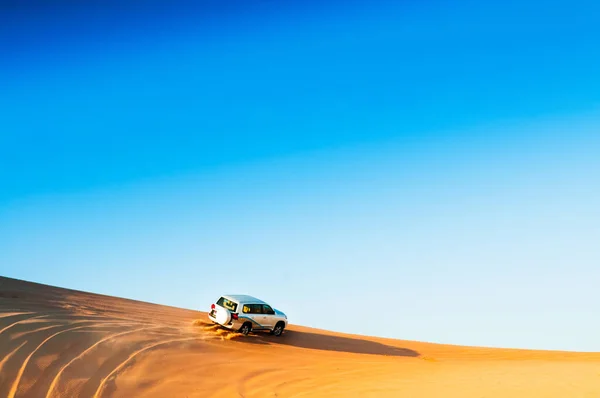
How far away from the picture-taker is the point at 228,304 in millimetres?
21984

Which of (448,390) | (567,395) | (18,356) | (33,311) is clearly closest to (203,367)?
(18,356)

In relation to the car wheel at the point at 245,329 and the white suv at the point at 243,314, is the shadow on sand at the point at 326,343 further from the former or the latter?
the white suv at the point at 243,314

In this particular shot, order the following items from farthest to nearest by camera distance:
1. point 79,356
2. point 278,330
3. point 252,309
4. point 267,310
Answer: point 278,330 < point 267,310 < point 252,309 < point 79,356

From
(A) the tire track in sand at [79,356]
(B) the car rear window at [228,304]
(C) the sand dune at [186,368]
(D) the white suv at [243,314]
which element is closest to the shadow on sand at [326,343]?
(D) the white suv at [243,314]

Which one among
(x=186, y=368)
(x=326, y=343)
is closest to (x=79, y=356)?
(x=186, y=368)

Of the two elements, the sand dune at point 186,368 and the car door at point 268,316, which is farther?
the car door at point 268,316

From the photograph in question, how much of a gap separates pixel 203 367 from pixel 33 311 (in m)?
6.23

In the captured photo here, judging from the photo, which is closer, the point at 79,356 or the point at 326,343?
the point at 79,356

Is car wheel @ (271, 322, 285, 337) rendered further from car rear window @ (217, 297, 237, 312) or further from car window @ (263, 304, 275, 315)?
car rear window @ (217, 297, 237, 312)

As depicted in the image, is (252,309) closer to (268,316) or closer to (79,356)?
(268,316)

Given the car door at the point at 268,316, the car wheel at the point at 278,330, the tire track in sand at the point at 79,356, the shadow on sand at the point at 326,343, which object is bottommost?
the tire track in sand at the point at 79,356

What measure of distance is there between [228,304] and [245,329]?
1315 millimetres

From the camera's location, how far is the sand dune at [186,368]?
13.0 m

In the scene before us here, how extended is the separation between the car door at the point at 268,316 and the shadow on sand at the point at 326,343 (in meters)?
0.54
